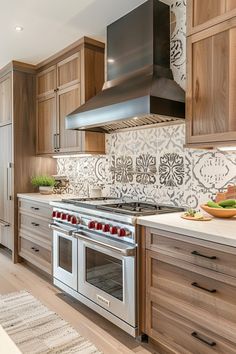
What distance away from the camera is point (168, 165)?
106 inches

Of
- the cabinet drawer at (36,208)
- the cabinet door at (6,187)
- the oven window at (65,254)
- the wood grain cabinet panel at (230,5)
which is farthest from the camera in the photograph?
the cabinet door at (6,187)

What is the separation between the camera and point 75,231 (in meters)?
2.71

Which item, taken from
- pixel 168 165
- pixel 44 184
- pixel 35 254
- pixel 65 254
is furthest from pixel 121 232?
pixel 44 184

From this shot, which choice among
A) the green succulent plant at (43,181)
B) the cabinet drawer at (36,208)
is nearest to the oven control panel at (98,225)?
the cabinet drawer at (36,208)

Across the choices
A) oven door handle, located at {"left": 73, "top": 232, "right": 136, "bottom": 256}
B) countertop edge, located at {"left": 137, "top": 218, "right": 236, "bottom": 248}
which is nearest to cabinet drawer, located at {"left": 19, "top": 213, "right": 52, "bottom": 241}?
oven door handle, located at {"left": 73, "top": 232, "right": 136, "bottom": 256}

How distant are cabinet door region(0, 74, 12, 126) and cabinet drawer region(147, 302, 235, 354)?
3.19 m

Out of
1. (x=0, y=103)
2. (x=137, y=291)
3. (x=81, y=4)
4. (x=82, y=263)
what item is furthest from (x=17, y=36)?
(x=137, y=291)

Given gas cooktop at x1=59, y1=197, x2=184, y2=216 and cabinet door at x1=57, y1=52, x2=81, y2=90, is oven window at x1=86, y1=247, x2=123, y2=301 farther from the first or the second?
cabinet door at x1=57, y1=52, x2=81, y2=90

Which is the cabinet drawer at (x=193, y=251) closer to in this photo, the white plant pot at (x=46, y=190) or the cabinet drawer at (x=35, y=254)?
the cabinet drawer at (x=35, y=254)

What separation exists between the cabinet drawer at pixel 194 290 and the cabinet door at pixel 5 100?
3027mm

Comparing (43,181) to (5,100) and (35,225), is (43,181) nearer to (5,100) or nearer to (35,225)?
(35,225)

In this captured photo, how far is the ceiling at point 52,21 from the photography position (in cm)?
261

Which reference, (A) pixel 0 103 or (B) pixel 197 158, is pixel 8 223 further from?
(B) pixel 197 158

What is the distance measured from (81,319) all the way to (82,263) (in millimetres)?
442
